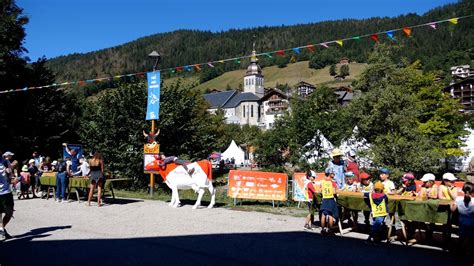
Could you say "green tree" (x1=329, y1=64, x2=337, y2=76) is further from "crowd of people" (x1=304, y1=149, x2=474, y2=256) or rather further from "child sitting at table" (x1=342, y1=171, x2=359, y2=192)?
"child sitting at table" (x1=342, y1=171, x2=359, y2=192)

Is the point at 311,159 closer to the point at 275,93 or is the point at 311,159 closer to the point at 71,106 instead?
the point at 71,106

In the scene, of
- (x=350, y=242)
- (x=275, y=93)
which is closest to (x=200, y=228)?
(x=350, y=242)

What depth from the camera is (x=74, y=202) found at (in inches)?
598

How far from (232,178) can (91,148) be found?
42.9 feet

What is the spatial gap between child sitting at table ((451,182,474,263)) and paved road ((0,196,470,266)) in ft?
1.25

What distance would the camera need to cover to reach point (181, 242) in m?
8.77

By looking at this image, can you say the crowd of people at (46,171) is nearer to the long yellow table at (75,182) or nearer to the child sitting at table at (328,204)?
the long yellow table at (75,182)

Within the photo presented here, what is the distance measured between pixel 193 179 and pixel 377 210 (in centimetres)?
669

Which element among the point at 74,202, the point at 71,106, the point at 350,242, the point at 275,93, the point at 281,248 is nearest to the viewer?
the point at 281,248

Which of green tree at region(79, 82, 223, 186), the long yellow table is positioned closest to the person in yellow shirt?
the long yellow table

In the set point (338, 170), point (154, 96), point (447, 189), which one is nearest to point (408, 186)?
point (447, 189)

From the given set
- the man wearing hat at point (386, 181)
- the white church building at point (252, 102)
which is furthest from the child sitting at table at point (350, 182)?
the white church building at point (252, 102)

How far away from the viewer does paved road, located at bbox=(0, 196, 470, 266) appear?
741cm

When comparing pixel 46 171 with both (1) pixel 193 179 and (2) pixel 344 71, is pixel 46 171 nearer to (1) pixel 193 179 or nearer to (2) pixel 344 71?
(1) pixel 193 179
